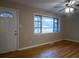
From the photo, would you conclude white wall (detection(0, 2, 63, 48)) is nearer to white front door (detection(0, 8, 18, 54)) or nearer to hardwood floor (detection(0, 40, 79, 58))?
white front door (detection(0, 8, 18, 54))

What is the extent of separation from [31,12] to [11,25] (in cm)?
144

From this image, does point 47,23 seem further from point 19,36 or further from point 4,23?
point 4,23

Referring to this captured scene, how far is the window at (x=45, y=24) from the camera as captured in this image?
5.82m

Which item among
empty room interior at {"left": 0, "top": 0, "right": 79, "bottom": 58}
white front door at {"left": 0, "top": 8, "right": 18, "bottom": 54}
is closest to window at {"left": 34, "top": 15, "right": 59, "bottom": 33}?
empty room interior at {"left": 0, "top": 0, "right": 79, "bottom": 58}

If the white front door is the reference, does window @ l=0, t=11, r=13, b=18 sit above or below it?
above

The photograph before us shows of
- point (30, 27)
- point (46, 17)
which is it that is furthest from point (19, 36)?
point (46, 17)

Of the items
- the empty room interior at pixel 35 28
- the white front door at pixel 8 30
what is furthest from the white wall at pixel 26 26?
the white front door at pixel 8 30

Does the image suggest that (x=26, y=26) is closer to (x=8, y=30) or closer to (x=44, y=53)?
(x=8, y=30)

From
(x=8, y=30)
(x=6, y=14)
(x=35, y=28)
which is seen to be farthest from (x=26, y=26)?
(x=6, y=14)

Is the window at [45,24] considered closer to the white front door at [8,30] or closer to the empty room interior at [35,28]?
the empty room interior at [35,28]

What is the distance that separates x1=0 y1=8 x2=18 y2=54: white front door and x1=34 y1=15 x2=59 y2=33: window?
1.51 metres

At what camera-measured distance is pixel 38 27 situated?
19.4ft

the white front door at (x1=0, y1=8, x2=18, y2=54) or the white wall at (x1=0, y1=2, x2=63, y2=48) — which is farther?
the white wall at (x1=0, y1=2, x2=63, y2=48)

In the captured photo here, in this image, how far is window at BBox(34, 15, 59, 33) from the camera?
5.82 m
